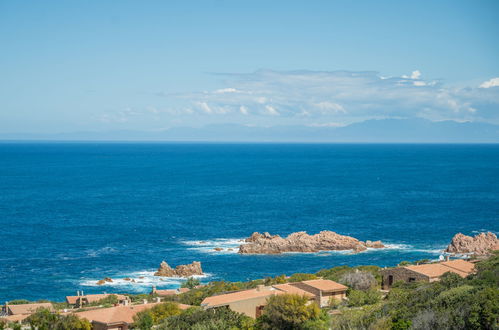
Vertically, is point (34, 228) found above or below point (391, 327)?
below

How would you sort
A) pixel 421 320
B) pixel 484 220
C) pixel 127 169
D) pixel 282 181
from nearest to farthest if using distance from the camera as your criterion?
pixel 421 320, pixel 484 220, pixel 282 181, pixel 127 169

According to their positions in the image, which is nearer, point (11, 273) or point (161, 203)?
point (11, 273)

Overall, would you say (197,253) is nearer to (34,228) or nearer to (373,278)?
(34,228)

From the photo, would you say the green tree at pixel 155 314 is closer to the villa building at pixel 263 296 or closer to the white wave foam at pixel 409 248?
the villa building at pixel 263 296

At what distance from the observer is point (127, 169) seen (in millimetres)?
190625

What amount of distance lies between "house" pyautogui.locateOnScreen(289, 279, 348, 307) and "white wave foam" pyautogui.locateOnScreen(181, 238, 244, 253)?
33.1m

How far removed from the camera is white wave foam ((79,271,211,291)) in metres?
53.4

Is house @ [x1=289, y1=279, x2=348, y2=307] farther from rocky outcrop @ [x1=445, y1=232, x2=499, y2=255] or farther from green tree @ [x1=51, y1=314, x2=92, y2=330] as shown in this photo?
rocky outcrop @ [x1=445, y1=232, x2=499, y2=255]

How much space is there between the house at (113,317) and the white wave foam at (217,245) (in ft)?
124

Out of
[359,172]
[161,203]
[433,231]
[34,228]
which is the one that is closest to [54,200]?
[161,203]

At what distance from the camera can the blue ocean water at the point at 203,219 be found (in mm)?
59812

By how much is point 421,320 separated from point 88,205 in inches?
3540

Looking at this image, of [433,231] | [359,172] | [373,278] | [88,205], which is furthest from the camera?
[359,172]

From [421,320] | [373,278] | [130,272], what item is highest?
[421,320]
